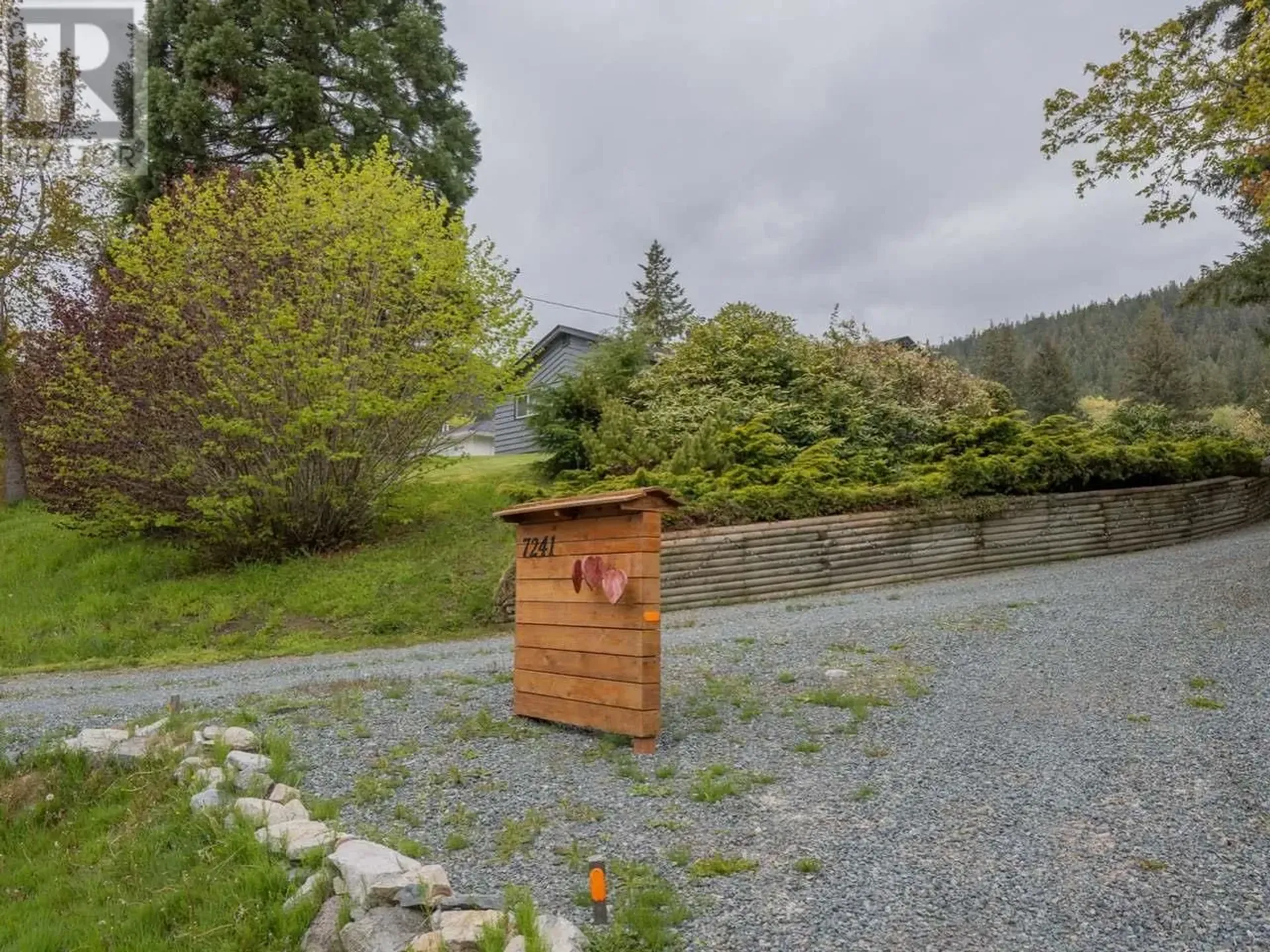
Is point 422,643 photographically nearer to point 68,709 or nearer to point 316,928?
point 68,709

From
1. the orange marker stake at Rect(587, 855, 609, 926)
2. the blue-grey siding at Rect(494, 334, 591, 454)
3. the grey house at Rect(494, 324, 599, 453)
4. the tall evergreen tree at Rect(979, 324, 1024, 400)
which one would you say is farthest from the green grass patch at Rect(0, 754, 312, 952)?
the tall evergreen tree at Rect(979, 324, 1024, 400)

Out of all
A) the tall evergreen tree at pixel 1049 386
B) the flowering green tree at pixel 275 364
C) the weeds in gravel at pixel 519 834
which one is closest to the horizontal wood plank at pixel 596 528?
the weeds in gravel at pixel 519 834

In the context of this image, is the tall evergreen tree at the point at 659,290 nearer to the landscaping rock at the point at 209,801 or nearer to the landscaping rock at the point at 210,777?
the landscaping rock at the point at 210,777

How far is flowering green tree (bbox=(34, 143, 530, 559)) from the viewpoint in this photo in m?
9.18

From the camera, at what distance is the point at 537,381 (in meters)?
20.8

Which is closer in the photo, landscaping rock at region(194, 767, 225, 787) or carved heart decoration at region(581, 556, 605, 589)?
landscaping rock at region(194, 767, 225, 787)

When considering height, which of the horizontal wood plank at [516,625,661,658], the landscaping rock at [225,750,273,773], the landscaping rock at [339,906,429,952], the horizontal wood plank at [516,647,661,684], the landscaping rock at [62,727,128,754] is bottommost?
the landscaping rock at [339,906,429,952]

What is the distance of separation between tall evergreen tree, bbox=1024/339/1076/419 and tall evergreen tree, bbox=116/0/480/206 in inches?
1169

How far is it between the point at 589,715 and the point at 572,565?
2.62 ft

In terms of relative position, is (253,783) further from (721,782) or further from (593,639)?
(721,782)

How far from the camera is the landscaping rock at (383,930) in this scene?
2459 mm

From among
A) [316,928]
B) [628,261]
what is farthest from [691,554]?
[628,261]

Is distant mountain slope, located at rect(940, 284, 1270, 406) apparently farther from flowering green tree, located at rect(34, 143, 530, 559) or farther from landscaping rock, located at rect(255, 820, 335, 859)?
landscaping rock, located at rect(255, 820, 335, 859)

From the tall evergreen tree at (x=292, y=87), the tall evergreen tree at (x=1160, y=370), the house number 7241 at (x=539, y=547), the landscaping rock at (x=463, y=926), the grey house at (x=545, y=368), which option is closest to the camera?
the landscaping rock at (x=463, y=926)
